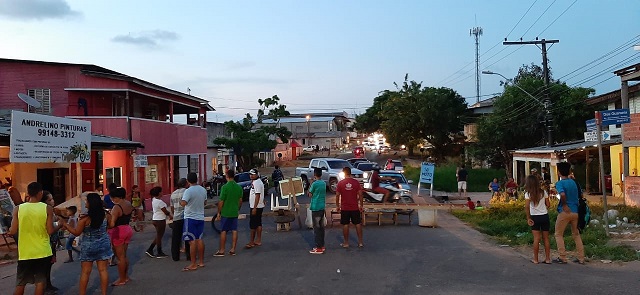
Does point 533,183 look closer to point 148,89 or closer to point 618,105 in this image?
point 148,89

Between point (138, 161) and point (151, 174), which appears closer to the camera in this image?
point (138, 161)

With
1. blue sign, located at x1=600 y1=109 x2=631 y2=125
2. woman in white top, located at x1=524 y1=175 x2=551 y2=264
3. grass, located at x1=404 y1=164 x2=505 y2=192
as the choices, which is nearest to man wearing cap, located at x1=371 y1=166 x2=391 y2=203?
blue sign, located at x1=600 y1=109 x2=631 y2=125

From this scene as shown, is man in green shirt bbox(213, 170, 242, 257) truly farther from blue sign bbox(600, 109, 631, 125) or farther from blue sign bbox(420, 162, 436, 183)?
blue sign bbox(420, 162, 436, 183)

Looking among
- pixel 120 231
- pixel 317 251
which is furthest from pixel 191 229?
pixel 317 251

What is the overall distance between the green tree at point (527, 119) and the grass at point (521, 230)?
18.0 meters

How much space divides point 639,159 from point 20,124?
19468 millimetres

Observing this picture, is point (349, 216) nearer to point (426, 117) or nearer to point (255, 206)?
point (255, 206)

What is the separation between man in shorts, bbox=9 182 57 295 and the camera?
728 cm

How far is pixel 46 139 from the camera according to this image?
12375 mm

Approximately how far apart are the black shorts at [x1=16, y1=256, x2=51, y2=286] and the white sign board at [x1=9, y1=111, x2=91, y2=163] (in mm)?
4435

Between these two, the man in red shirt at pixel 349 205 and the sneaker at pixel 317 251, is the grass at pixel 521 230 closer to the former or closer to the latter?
the man in red shirt at pixel 349 205

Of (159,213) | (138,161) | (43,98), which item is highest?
(43,98)

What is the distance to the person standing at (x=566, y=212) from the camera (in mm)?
9992

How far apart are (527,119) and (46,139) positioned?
109 ft
